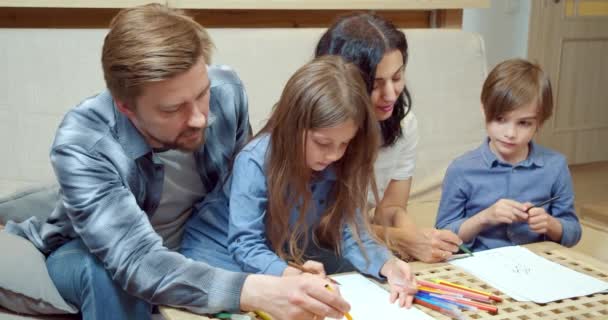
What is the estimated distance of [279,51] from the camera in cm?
223

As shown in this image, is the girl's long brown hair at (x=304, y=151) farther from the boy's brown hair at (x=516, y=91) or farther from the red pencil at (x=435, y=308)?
the boy's brown hair at (x=516, y=91)

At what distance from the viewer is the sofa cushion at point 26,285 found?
4.34 feet

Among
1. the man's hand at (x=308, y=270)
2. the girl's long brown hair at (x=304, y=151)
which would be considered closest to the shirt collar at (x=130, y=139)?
the girl's long brown hair at (x=304, y=151)

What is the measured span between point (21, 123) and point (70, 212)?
0.87 metres

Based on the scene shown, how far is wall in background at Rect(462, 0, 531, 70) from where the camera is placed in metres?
4.18

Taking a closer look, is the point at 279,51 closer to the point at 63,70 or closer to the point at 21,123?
the point at 63,70

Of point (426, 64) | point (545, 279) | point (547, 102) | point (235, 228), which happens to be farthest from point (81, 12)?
point (545, 279)

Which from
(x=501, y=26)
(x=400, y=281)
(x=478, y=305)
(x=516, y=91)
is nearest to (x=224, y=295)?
(x=400, y=281)

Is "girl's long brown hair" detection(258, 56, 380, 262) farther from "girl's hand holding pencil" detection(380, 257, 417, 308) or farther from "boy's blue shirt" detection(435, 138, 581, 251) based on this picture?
"boy's blue shirt" detection(435, 138, 581, 251)

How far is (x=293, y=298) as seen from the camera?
1.06 meters

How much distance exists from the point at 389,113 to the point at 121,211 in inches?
27.1

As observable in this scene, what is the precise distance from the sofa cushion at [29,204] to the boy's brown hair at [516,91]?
1.06 m

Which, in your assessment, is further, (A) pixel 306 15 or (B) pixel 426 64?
(A) pixel 306 15

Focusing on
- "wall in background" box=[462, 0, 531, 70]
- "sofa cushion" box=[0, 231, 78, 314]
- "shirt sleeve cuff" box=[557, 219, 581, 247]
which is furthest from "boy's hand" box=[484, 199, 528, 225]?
"wall in background" box=[462, 0, 531, 70]
